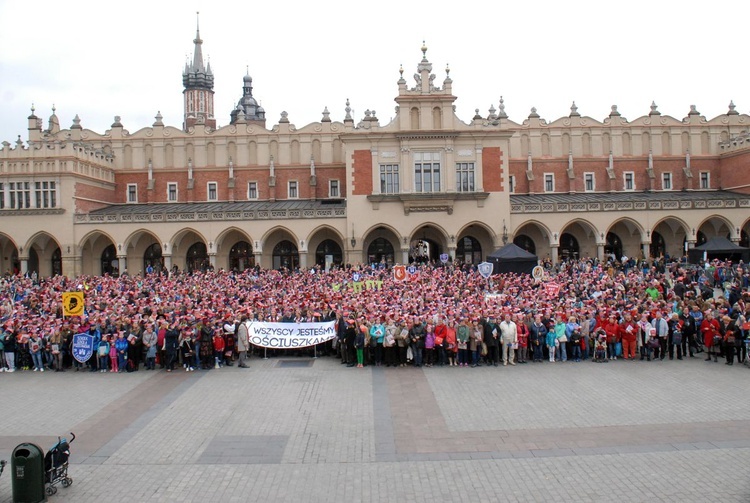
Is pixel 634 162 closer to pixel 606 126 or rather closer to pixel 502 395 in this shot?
pixel 606 126

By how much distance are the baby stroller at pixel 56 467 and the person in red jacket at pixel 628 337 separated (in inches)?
579

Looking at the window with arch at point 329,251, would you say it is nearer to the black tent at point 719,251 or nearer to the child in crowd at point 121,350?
the black tent at point 719,251

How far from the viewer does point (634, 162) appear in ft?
157

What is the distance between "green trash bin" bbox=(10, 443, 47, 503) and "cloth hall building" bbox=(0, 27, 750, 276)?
32457mm

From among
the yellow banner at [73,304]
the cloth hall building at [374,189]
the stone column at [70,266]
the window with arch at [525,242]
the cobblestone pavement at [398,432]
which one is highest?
the cloth hall building at [374,189]

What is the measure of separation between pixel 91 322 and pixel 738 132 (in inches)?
1969

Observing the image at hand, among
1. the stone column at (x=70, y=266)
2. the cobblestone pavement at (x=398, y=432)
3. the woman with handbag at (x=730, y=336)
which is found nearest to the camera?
the cobblestone pavement at (x=398, y=432)

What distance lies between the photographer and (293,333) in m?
18.4

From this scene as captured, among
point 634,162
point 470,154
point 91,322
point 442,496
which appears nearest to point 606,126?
point 634,162

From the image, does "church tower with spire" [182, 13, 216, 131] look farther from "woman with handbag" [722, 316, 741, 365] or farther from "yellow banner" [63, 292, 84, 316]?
"woman with handbag" [722, 316, 741, 365]

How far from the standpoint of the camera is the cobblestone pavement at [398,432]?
8.84m

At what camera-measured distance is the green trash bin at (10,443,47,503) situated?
8250 mm

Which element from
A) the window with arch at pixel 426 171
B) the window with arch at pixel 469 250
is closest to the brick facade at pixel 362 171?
the window with arch at pixel 426 171

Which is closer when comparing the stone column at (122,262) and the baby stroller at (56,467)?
the baby stroller at (56,467)
